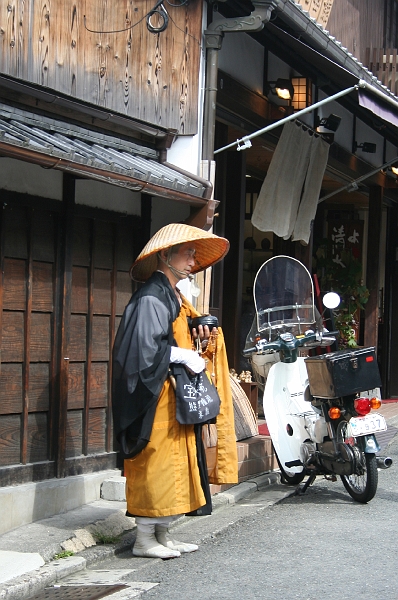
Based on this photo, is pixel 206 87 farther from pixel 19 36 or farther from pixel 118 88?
pixel 19 36

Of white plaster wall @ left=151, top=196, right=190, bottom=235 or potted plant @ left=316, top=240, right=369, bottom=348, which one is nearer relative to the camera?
white plaster wall @ left=151, top=196, right=190, bottom=235

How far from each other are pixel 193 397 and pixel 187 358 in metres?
0.27

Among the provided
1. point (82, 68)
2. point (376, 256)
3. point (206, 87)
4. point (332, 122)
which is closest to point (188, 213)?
point (206, 87)

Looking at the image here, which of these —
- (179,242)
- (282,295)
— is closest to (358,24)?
(282,295)

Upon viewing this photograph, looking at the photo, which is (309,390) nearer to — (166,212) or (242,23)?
(166,212)

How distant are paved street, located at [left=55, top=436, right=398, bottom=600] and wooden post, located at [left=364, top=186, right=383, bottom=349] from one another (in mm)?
9591

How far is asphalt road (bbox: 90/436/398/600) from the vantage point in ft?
19.0

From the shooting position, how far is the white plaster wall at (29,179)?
24.4 ft

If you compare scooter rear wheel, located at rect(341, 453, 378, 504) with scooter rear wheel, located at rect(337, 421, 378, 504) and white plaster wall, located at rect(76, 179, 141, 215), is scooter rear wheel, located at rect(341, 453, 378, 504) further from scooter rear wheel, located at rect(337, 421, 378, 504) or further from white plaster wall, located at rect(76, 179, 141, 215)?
white plaster wall, located at rect(76, 179, 141, 215)

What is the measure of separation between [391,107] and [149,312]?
5.33 m

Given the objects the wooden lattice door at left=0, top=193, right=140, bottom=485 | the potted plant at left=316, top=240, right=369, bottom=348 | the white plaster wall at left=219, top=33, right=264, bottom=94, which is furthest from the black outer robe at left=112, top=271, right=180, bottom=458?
the potted plant at left=316, top=240, right=369, bottom=348

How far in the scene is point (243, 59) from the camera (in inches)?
450

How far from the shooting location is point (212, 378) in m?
7.21

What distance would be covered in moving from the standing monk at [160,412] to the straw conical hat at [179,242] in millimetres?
11
